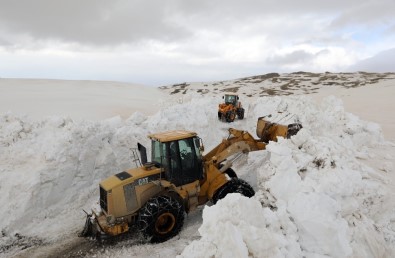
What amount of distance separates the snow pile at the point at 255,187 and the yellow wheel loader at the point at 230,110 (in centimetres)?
626

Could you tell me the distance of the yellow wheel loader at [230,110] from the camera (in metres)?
21.8

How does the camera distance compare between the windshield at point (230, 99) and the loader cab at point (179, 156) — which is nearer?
the loader cab at point (179, 156)

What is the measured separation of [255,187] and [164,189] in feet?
12.0

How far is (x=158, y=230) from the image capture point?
813cm

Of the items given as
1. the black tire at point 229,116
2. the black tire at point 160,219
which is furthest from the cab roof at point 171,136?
the black tire at point 229,116

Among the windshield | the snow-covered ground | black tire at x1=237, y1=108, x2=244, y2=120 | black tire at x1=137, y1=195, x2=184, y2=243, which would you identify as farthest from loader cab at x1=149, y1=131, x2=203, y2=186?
black tire at x1=237, y1=108, x2=244, y2=120

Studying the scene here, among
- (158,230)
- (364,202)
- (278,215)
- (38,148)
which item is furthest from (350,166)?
(38,148)

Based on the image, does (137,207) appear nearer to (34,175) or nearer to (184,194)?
(184,194)

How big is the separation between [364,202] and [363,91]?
113 ft

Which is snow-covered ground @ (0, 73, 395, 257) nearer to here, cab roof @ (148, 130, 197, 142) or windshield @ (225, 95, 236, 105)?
cab roof @ (148, 130, 197, 142)

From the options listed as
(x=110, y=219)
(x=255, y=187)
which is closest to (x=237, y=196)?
(x=110, y=219)

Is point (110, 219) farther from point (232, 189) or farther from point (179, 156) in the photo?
point (232, 189)

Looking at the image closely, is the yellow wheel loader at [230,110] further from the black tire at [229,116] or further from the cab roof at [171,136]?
the cab roof at [171,136]

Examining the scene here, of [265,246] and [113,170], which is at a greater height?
[265,246]
